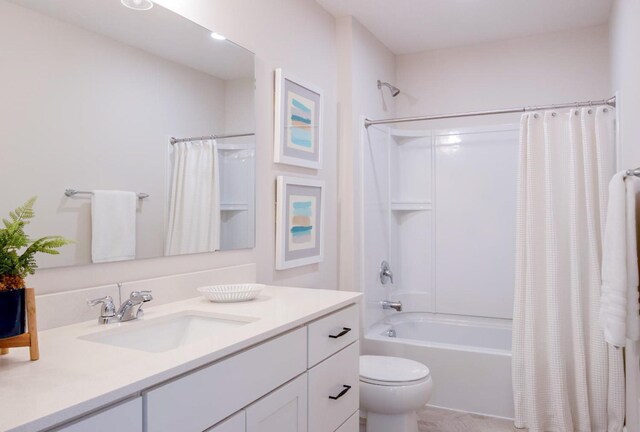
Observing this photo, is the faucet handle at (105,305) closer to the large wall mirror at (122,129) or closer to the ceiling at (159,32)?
the large wall mirror at (122,129)

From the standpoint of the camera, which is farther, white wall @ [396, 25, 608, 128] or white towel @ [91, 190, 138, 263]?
white wall @ [396, 25, 608, 128]

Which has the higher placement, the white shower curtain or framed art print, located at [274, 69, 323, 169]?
framed art print, located at [274, 69, 323, 169]

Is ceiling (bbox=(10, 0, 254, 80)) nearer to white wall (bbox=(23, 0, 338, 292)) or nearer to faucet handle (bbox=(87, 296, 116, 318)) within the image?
white wall (bbox=(23, 0, 338, 292))

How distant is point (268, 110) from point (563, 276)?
1816mm

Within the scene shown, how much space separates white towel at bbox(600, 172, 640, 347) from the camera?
161cm

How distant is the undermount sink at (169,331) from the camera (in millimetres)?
1334

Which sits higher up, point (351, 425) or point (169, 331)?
point (169, 331)

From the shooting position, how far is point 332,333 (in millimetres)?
1636

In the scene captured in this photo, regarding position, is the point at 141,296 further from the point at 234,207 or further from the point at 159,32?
the point at 159,32

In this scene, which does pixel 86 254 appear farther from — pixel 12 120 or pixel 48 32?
pixel 48 32

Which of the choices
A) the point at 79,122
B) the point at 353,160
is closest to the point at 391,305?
the point at 353,160

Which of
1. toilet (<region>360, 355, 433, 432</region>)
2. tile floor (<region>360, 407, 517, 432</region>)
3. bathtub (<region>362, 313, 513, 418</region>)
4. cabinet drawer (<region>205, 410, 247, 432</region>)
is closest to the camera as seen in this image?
cabinet drawer (<region>205, 410, 247, 432</region>)

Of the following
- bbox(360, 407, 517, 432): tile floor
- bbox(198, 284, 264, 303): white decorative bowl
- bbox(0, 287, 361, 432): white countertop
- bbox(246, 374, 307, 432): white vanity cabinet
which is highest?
bbox(198, 284, 264, 303): white decorative bowl

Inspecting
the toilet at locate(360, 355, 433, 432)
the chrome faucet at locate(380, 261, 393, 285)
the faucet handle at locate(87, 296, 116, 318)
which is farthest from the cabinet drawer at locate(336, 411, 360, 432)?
the chrome faucet at locate(380, 261, 393, 285)
